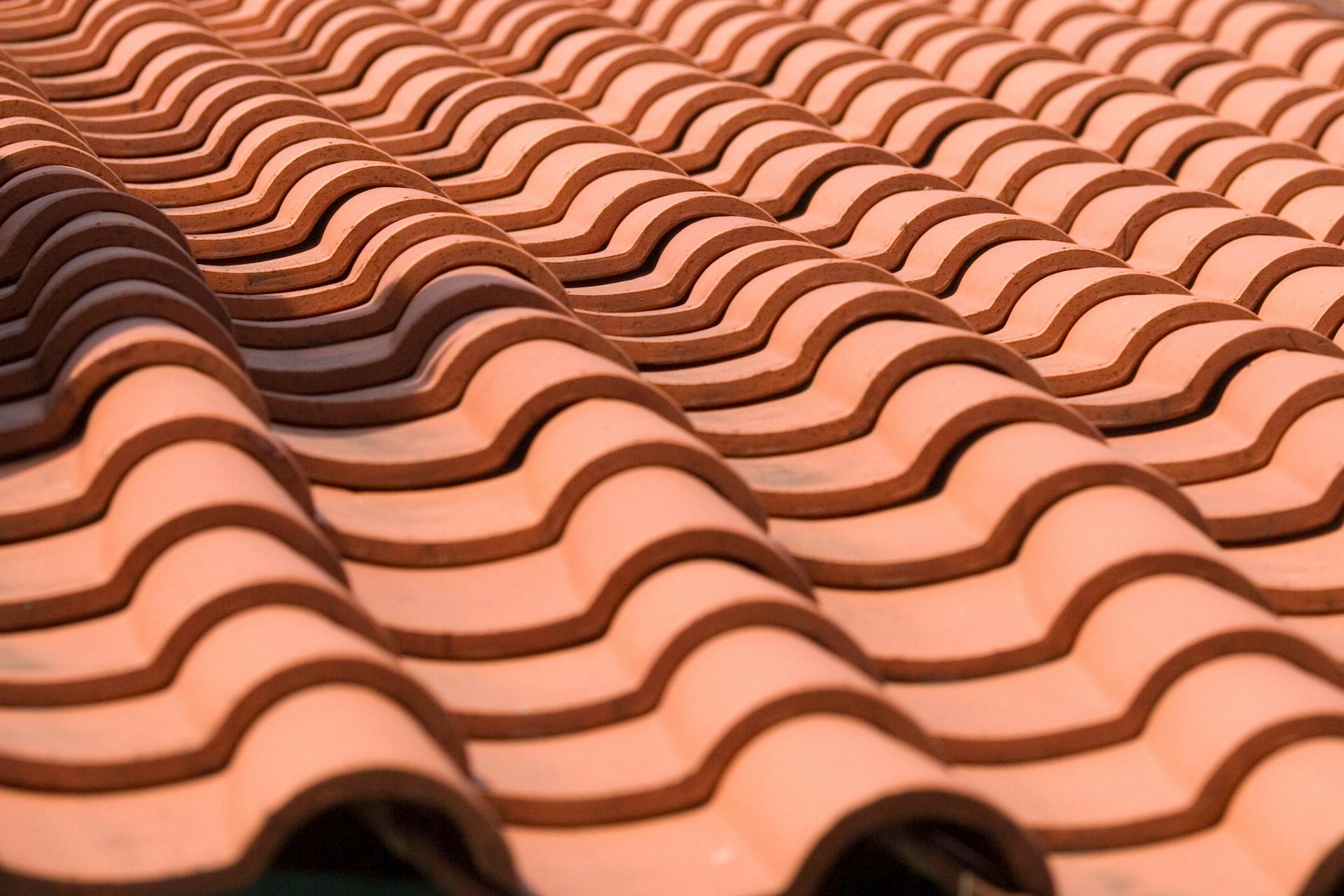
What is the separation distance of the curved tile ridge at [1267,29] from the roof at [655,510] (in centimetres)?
250

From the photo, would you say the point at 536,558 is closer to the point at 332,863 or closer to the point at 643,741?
the point at 643,741

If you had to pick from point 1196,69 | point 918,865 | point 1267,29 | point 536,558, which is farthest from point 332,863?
point 1267,29

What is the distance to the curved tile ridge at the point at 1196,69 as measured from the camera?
7.43 metres

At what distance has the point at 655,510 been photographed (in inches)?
134

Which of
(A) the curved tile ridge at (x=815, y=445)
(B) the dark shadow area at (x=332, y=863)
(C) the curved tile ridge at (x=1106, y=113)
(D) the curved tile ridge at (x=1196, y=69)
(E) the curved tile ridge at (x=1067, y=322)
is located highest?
(D) the curved tile ridge at (x=1196, y=69)

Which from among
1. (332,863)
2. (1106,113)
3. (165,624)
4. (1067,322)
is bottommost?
(332,863)

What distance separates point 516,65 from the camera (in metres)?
7.81

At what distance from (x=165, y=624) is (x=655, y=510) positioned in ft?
2.80

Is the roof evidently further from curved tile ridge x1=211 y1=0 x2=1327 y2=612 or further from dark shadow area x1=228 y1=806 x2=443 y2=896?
dark shadow area x1=228 y1=806 x2=443 y2=896

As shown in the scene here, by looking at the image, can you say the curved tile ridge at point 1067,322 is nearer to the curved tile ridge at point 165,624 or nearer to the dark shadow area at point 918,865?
the dark shadow area at point 918,865

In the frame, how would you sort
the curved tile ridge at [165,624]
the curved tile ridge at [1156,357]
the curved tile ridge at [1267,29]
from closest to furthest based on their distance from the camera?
the curved tile ridge at [165,624]
the curved tile ridge at [1156,357]
the curved tile ridge at [1267,29]

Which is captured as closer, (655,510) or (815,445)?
(655,510)

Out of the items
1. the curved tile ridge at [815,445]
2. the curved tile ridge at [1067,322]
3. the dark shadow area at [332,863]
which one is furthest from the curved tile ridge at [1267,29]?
the dark shadow area at [332,863]

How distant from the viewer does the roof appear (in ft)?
9.48
